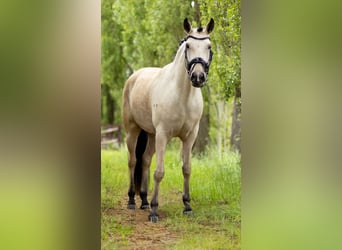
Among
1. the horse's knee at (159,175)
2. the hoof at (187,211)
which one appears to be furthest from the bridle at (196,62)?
the hoof at (187,211)

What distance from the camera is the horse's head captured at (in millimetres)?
2223

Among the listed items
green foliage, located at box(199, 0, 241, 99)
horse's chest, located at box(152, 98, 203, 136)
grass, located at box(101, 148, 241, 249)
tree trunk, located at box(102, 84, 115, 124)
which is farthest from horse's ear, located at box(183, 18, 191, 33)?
grass, located at box(101, 148, 241, 249)

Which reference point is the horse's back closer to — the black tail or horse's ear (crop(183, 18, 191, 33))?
the black tail

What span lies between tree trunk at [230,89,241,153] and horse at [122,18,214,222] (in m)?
0.18

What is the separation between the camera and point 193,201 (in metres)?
2.45

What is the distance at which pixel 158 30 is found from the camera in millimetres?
2451

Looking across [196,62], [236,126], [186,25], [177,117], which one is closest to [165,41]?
[186,25]

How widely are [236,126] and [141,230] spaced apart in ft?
2.37

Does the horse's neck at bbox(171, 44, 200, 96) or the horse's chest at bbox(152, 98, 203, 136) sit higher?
the horse's neck at bbox(171, 44, 200, 96)

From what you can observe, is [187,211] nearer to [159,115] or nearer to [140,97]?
[159,115]

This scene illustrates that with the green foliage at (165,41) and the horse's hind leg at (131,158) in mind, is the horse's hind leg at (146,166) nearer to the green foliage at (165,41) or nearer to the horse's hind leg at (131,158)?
the horse's hind leg at (131,158)
